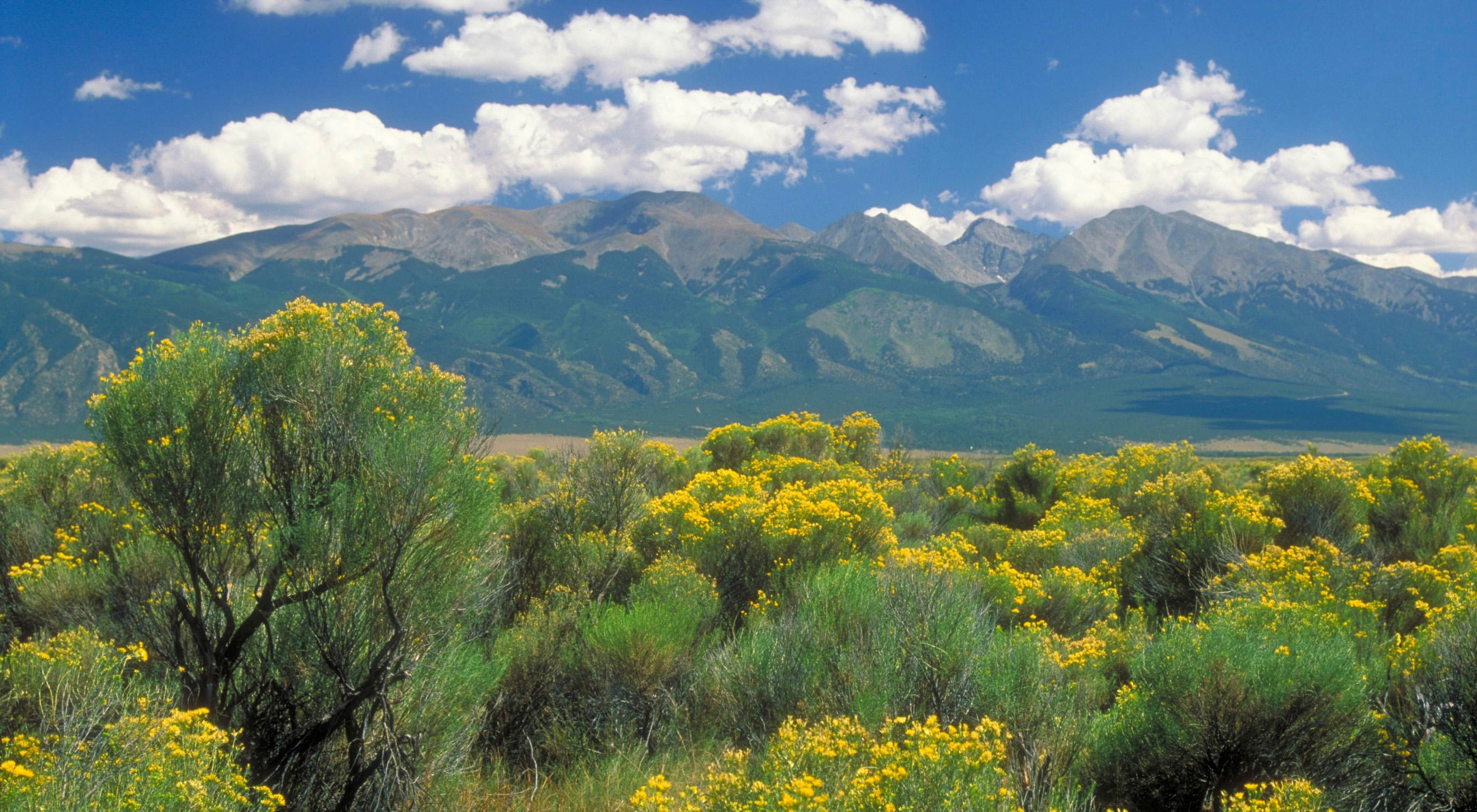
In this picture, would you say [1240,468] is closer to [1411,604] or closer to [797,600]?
[1411,604]

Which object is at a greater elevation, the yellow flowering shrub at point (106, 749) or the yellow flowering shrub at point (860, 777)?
the yellow flowering shrub at point (860, 777)

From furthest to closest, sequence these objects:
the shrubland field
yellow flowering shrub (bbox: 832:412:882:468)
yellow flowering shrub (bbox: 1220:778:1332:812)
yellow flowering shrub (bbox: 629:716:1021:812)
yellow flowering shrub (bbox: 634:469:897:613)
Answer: yellow flowering shrub (bbox: 832:412:882:468) → yellow flowering shrub (bbox: 634:469:897:613) → the shrubland field → yellow flowering shrub (bbox: 1220:778:1332:812) → yellow flowering shrub (bbox: 629:716:1021:812)

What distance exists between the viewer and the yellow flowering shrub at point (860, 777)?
3.61m

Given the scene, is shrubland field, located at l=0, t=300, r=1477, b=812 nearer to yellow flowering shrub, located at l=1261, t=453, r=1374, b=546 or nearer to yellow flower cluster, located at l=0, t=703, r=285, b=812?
yellow flower cluster, located at l=0, t=703, r=285, b=812

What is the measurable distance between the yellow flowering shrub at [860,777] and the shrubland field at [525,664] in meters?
0.02

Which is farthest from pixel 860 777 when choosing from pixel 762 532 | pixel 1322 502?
pixel 1322 502

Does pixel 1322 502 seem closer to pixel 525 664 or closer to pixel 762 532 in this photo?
pixel 762 532

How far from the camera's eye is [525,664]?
327 inches

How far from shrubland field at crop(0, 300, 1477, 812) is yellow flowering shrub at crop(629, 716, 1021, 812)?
0.06ft

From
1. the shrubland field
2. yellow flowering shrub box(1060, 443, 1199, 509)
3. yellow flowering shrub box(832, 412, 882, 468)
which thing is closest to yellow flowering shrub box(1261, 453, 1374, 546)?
the shrubland field

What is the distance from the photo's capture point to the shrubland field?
14.4 feet

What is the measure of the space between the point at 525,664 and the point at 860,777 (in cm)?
543

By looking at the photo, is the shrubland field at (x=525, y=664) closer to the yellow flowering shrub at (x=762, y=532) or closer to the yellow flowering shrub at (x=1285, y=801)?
the yellow flowering shrub at (x=1285, y=801)

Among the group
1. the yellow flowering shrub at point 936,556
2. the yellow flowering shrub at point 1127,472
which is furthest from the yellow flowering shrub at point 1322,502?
the yellow flowering shrub at point 936,556
